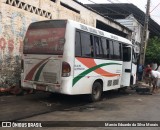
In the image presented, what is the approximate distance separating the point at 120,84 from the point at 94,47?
3.57m

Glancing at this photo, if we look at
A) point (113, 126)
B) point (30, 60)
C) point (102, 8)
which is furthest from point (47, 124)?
point (102, 8)

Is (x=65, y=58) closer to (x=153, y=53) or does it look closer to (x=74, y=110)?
(x=74, y=110)

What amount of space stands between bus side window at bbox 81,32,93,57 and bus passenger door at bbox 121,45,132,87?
378 centimetres

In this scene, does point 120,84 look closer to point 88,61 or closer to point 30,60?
point 88,61

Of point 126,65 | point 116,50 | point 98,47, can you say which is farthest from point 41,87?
point 126,65

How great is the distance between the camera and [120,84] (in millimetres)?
14531

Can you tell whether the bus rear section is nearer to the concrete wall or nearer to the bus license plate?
the bus license plate

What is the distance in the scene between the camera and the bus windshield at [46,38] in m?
10.3

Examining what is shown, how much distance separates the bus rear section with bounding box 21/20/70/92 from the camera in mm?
10195

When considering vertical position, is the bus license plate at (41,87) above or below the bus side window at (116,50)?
below

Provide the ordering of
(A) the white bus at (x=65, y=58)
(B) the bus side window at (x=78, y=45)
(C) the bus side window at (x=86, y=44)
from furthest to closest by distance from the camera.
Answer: (C) the bus side window at (x=86, y=44) → (B) the bus side window at (x=78, y=45) → (A) the white bus at (x=65, y=58)

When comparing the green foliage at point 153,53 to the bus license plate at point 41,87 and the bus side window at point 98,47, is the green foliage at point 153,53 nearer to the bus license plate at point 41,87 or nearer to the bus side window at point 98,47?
the bus side window at point 98,47

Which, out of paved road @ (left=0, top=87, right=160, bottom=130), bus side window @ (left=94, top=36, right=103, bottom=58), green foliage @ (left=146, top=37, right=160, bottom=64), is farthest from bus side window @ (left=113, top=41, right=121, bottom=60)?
green foliage @ (left=146, top=37, right=160, bottom=64)

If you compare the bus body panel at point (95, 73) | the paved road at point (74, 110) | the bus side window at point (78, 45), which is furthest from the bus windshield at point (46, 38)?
the paved road at point (74, 110)
